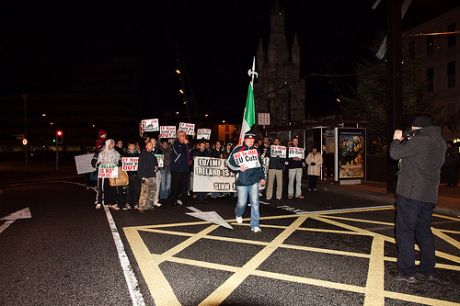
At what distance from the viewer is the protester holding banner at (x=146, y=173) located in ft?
33.3

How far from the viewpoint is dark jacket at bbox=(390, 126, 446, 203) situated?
4781 millimetres

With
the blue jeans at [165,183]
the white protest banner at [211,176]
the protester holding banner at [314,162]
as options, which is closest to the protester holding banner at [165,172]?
the blue jeans at [165,183]

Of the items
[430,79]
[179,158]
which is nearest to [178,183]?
[179,158]

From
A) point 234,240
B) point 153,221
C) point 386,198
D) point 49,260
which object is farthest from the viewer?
point 386,198

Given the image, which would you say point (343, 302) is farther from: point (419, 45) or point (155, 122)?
point (419, 45)

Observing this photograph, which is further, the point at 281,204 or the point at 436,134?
the point at 281,204

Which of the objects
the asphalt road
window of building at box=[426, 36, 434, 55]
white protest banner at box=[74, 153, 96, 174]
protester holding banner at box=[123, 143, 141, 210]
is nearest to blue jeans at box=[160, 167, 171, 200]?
protester holding banner at box=[123, 143, 141, 210]

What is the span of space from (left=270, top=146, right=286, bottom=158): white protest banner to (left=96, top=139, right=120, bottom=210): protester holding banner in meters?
4.48

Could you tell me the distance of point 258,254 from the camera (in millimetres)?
5984

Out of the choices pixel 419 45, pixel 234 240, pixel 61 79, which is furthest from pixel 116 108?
pixel 234 240

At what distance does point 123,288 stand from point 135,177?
6.41 meters

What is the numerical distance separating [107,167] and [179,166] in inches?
73.7

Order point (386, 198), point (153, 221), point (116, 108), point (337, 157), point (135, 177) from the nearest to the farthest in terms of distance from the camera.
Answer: point (153, 221)
point (135, 177)
point (386, 198)
point (337, 157)
point (116, 108)

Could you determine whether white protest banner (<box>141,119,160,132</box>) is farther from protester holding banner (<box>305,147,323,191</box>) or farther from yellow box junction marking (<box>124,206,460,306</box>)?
yellow box junction marking (<box>124,206,460,306</box>)
